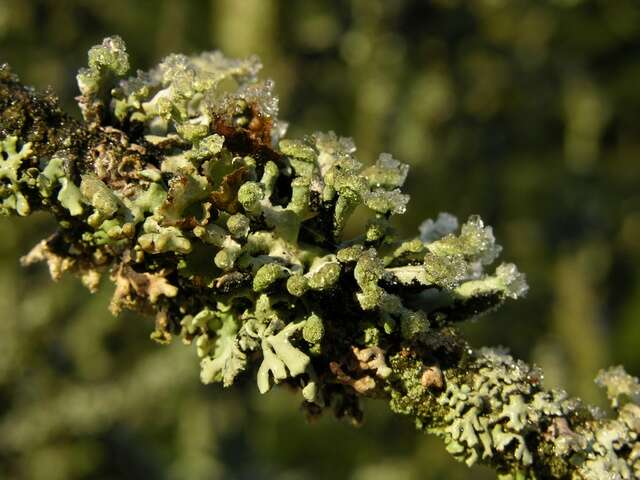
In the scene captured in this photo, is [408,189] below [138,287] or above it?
above

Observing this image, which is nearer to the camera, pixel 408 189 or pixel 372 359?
pixel 372 359

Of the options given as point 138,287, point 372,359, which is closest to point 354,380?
point 372,359

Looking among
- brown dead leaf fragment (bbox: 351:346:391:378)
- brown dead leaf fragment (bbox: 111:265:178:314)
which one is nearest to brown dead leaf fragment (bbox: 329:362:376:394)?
brown dead leaf fragment (bbox: 351:346:391:378)

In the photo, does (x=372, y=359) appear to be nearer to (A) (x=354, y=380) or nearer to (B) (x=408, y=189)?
(A) (x=354, y=380)

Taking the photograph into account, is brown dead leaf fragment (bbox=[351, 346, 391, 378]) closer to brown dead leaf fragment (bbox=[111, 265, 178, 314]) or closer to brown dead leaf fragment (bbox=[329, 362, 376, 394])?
brown dead leaf fragment (bbox=[329, 362, 376, 394])

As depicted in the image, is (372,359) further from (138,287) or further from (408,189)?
(408,189)

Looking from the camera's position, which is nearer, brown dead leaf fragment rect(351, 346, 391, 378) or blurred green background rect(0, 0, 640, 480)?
brown dead leaf fragment rect(351, 346, 391, 378)

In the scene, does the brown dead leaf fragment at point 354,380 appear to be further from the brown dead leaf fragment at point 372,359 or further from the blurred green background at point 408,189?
the blurred green background at point 408,189

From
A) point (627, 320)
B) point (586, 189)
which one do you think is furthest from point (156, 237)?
point (627, 320)
